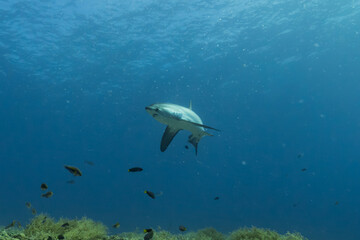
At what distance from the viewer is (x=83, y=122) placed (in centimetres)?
6400

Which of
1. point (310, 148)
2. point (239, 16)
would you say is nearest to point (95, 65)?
point (239, 16)

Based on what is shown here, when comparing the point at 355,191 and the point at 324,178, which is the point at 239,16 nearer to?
the point at 324,178

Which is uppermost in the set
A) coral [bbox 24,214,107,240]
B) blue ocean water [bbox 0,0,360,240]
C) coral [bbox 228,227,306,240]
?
blue ocean water [bbox 0,0,360,240]

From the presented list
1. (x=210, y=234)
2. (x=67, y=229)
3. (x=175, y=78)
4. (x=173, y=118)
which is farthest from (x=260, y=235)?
(x=175, y=78)

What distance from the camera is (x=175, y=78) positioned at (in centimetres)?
3838

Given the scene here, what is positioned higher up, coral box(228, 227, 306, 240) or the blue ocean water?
the blue ocean water

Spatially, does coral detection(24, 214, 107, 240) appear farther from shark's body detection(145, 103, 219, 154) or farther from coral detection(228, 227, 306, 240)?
coral detection(228, 227, 306, 240)

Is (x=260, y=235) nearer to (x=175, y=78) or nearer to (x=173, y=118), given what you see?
(x=173, y=118)

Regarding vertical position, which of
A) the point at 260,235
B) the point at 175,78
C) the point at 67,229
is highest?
the point at 175,78

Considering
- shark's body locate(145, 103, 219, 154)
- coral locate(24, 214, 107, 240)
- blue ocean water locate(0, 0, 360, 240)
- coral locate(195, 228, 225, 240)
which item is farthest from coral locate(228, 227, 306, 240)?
blue ocean water locate(0, 0, 360, 240)

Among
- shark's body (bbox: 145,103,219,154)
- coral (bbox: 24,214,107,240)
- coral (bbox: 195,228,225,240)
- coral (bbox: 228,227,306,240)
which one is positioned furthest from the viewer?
coral (bbox: 195,228,225,240)

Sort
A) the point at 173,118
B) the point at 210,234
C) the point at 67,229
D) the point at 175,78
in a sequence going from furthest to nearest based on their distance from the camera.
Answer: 1. the point at 175,78
2. the point at 210,234
3. the point at 67,229
4. the point at 173,118

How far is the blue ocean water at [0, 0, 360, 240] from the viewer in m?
24.9

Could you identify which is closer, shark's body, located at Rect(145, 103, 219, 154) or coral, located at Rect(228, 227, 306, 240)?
shark's body, located at Rect(145, 103, 219, 154)
